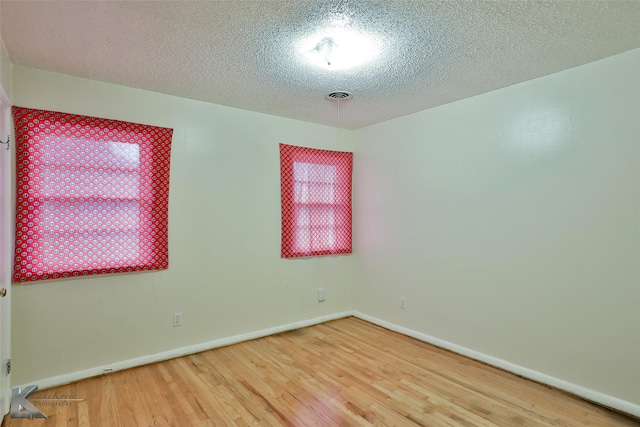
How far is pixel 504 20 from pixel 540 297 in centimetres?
206

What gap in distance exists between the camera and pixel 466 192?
3.24 m

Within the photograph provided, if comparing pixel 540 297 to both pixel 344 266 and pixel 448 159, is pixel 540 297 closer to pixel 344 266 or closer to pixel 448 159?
pixel 448 159

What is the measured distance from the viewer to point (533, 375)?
273 cm

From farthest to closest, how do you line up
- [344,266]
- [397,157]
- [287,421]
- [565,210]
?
[344,266] → [397,157] → [565,210] → [287,421]

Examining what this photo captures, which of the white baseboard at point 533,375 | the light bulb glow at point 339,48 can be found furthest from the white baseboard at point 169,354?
the light bulb glow at point 339,48

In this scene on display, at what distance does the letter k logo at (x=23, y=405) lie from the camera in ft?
7.38

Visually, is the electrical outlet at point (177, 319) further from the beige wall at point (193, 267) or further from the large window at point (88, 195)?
the large window at point (88, 195)

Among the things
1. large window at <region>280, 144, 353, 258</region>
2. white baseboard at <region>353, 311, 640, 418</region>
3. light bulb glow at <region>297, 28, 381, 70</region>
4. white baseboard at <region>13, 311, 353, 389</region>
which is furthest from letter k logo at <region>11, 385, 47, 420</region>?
white baseboard at <region>353, 311, 640, 418</region>

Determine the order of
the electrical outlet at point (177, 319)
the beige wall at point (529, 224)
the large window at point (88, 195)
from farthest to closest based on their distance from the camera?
the electrical outlet at point (177, 319)
the large window at point (88, 195)
the beige wall at point (529, 224)

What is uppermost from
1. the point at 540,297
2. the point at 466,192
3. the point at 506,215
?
the point at 466,192

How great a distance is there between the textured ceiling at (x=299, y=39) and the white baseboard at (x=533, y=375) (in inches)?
92.3

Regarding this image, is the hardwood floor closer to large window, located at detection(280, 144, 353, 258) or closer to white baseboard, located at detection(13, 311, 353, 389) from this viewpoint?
white baseboard, located at detection(13, 311, 353, 389)

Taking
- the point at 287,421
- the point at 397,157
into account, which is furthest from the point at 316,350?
the point at 397,157

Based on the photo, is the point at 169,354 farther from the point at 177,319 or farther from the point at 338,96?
the point at 338,96
